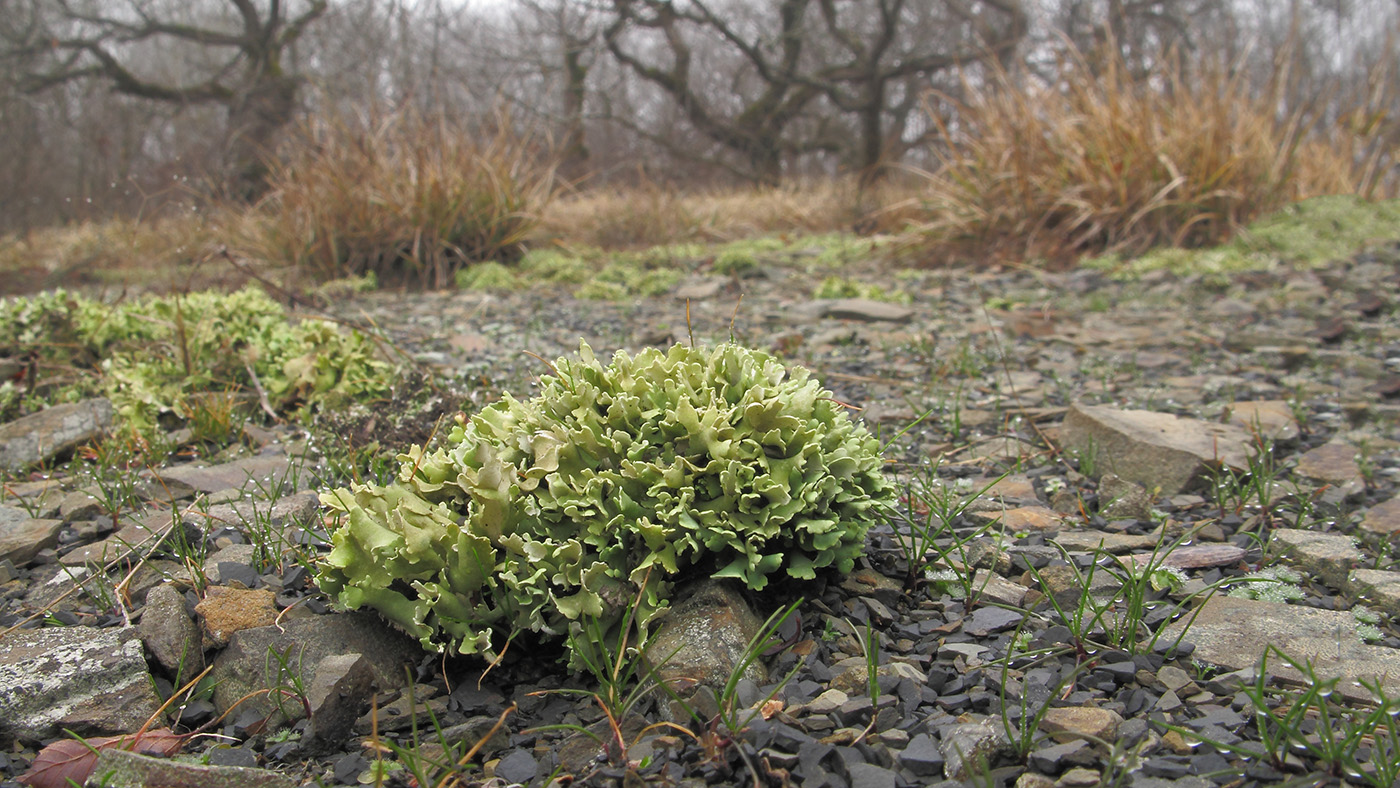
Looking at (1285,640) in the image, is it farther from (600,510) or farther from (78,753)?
(78,753)

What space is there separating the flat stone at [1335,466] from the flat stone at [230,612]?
2597 mm

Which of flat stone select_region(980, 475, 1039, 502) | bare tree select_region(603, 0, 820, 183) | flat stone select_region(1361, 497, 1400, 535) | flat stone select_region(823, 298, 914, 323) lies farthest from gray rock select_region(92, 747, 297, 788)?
bare tree select_region(603, 0, 820, 183)

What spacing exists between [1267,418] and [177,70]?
16902mm

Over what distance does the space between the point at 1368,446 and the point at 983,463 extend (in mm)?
1148

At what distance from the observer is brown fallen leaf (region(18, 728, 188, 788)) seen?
4.25 ft

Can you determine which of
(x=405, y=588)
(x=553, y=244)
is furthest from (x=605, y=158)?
(x=405, y=588)

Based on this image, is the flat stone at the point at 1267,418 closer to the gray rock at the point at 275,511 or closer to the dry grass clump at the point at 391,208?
the gray rock at the point at 275,511

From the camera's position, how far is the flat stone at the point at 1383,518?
2.00 meters

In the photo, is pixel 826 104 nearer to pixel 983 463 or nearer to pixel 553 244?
pixel 553 244

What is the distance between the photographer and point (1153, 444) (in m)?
2.37

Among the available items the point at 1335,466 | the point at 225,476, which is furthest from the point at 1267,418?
the point at 225,476

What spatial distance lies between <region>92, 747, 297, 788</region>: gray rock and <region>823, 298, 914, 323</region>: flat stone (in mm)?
3920

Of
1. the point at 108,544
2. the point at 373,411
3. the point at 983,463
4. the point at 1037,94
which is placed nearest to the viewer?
the point at 108,544

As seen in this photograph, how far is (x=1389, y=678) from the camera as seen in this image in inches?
53.6
